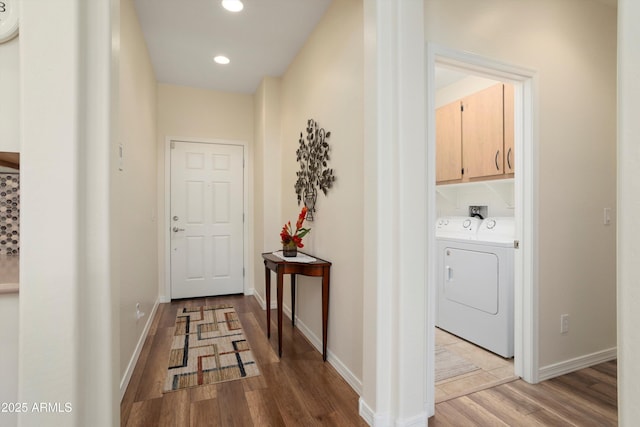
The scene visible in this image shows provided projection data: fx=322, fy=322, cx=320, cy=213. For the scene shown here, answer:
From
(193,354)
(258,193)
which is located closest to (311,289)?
(193,354)

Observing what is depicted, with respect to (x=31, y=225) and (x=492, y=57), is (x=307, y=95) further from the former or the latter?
(x=31, y=225)

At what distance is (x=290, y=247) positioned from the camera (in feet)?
8.90

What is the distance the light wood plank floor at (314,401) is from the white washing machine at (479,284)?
1.59 feet

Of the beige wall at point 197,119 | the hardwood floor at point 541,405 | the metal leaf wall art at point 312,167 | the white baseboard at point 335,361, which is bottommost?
the hardwood floor at point 541,405

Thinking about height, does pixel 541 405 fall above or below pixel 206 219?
below

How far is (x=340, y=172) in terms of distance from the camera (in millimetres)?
2328

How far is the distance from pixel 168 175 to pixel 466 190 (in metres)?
3.58

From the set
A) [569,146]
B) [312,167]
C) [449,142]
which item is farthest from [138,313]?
[569,146]

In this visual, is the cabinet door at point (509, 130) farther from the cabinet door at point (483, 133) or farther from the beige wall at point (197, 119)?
the beige wall at point (197, 119)

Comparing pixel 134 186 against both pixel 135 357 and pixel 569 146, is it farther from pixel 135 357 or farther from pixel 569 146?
pixel 569 146

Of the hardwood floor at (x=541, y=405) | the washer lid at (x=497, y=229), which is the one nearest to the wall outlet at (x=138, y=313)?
the hardwood floor at (x=541, y=405)

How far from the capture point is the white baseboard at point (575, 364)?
2.19m

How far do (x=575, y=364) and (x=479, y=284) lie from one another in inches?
31.5

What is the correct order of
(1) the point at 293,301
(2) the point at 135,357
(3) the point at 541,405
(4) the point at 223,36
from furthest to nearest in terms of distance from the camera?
(1) the point at 293,301 < (4) the point at 223,36 < (2) the point at 135,357 < (3) the point at 541,405
